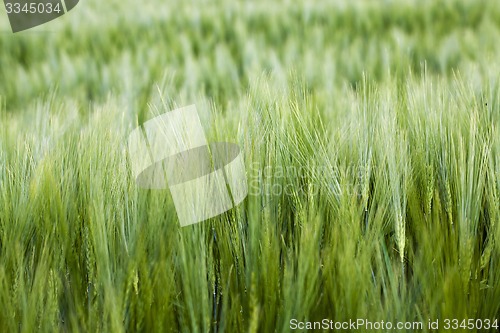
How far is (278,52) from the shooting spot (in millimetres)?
1834

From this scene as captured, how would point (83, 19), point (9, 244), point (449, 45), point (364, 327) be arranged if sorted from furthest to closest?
1. point (83, 19)
2. point (449, 45)
3. point (9, 244)
4. point (364, 327)

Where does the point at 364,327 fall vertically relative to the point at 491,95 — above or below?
below

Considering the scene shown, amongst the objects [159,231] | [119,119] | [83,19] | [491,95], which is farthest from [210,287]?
[83,19]

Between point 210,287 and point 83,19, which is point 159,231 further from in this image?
point 83,19

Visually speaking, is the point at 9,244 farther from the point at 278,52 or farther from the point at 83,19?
the point at 83,19

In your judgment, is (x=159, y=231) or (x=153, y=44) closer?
(x=159, y=231)

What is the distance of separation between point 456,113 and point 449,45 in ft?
3.16

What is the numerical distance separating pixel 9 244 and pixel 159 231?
19 centimetres

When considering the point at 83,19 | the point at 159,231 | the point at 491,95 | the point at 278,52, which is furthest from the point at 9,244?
the point at 83,19

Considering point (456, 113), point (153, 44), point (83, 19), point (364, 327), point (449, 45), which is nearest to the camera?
point (364, 327)

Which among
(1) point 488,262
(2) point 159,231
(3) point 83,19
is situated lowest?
(1) point 488,262

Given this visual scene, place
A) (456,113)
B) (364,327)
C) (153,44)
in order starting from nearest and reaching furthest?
(364,327) → (456,113) → (153,44)

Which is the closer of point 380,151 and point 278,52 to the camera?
point 380,151

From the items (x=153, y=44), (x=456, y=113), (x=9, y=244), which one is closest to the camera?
(x=9, y=244)
